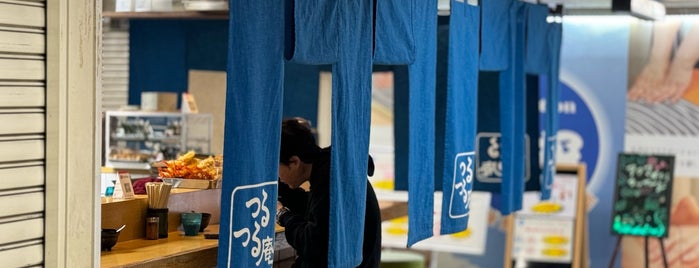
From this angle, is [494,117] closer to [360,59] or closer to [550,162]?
[550,162]

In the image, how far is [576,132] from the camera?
11.5 meters

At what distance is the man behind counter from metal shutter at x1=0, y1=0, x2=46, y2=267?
1.71 meters

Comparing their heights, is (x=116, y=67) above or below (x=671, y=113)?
above

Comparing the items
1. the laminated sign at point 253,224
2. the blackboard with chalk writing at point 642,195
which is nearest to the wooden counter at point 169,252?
the laminated sign at point 253,224

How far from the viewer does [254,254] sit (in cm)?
432

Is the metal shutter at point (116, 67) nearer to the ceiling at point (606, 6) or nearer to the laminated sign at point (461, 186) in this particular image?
the ceiling at point (606, 6)

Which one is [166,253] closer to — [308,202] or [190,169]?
[308,202]

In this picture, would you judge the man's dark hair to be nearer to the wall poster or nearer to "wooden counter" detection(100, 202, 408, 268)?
"wooden counter" detection(100, 202, 408, 268)

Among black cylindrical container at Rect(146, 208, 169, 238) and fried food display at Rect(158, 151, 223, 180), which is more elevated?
fried food display at Rect(158, 151, 223, 180)

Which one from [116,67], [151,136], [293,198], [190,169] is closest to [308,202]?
[293,198]

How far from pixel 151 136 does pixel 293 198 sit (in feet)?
14.5

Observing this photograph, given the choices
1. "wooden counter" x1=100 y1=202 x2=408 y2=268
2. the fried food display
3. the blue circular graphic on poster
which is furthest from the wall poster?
"wooden counter" x1=100 y1=202 x2=408 y2=268

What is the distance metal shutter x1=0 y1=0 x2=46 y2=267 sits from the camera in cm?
331

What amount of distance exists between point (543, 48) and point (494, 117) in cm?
68
